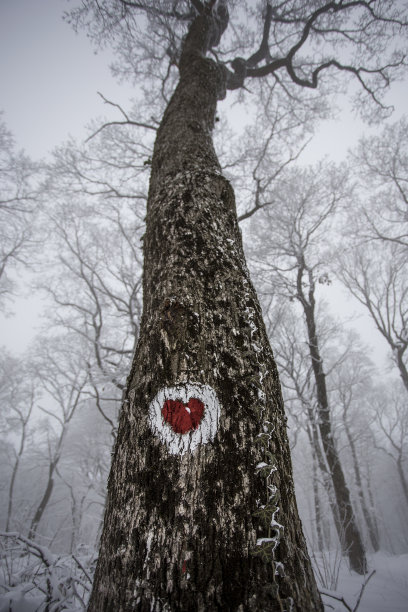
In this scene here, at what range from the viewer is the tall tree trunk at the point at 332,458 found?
4895 millimetres

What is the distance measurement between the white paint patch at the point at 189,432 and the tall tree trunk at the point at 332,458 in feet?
16.0

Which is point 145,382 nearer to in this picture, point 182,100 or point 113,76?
point 182,100

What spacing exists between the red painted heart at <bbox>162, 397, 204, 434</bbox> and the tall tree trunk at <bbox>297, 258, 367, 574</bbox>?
4.89m

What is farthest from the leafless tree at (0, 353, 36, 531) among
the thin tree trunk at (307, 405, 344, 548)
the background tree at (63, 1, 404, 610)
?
the background tree at (63, 1, 404, 610)

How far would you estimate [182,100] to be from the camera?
2.47 meters

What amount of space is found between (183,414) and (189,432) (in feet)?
0.18

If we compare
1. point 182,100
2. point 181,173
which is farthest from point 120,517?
point 182,100

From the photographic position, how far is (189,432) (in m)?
0.75

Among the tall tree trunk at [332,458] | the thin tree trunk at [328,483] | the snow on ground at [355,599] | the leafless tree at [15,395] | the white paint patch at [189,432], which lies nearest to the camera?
the white paint patch at [189,432]

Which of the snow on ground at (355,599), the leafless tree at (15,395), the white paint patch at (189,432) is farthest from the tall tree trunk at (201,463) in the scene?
the leafless tree at (15,395)

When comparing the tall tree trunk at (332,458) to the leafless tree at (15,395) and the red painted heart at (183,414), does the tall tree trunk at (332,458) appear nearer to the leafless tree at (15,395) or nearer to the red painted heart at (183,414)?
the red painted heart at (183,414)

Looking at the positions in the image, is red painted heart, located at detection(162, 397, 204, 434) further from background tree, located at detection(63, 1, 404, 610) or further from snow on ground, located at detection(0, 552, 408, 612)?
snow on ground, located at detection(0, 552, 408, 612)

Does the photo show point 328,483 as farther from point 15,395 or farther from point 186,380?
point 15,395

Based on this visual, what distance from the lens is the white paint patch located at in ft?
2.41
